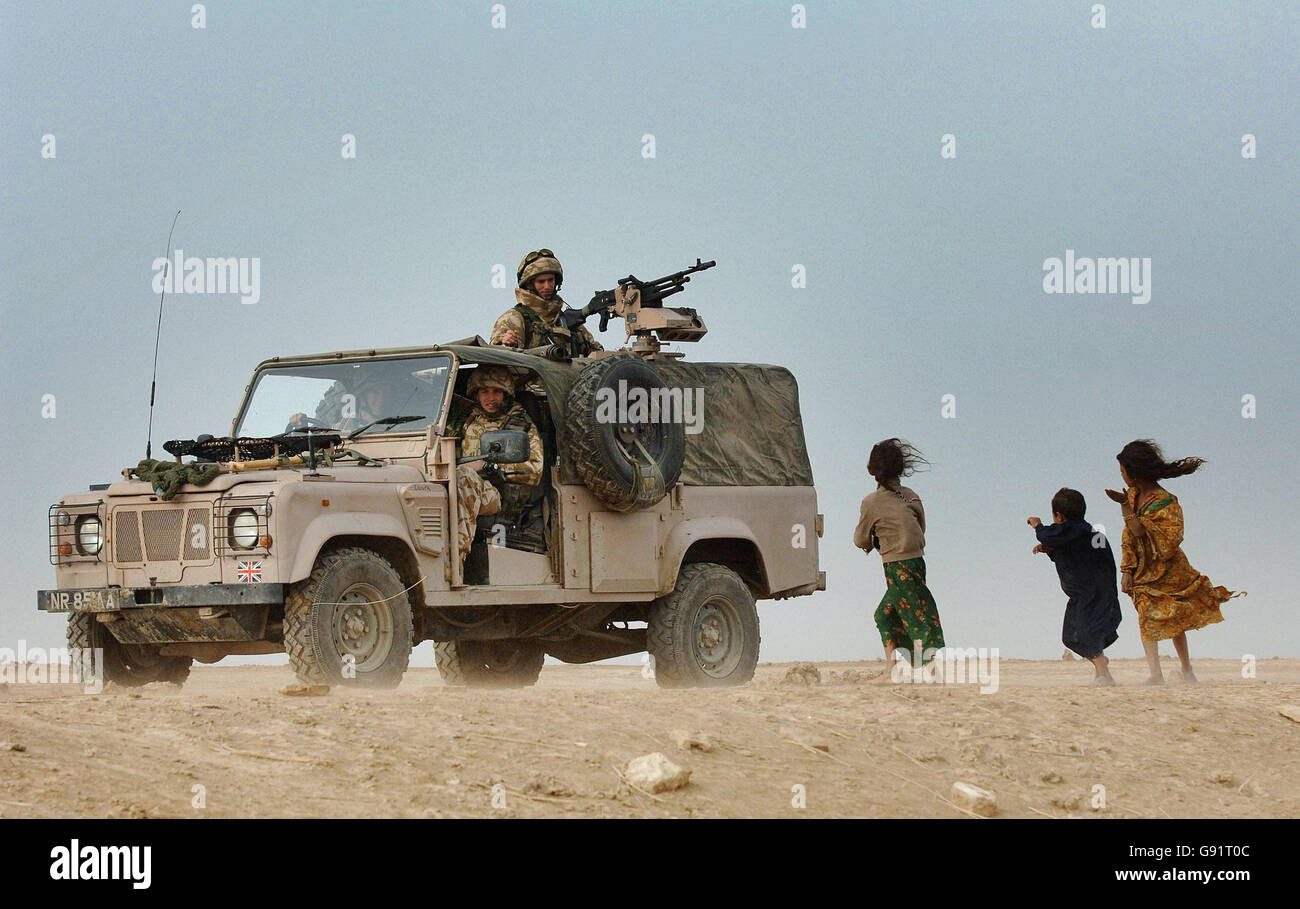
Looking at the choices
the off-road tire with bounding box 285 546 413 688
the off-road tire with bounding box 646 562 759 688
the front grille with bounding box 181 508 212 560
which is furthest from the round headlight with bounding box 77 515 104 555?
the off-road tire with bounding box 646 562 759 688

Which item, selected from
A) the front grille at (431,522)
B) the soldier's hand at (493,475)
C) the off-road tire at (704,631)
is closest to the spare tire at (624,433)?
the soldier's hand at (493,475)

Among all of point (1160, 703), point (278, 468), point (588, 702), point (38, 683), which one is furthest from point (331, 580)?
point (1160, 703)

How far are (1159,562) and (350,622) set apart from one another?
Answer: 6.10 m

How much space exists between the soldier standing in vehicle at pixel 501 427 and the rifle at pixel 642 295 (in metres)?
2.16

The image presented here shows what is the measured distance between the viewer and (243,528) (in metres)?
11.5

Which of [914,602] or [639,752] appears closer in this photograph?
[639,752]

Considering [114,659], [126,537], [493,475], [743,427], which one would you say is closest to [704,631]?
[743,427]

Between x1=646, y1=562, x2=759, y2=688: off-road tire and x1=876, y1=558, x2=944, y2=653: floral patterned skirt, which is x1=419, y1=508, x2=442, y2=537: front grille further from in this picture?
x1=876, y1=558, x2=944, y2=653: floral patterned skirt

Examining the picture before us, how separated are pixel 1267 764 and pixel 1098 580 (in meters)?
2.63

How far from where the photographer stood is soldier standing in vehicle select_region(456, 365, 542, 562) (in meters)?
13.2

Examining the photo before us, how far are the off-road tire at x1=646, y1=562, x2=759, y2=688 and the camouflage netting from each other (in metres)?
0.79

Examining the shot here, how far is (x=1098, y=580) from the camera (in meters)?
14.2

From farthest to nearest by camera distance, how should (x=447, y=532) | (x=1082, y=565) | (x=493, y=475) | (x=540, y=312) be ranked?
(x=540, y=312) < (x=1082, y=565) < (x=493, y=475) < (x=447, y=532)

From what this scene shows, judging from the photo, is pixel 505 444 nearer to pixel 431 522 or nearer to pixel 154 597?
pixel 431 522
